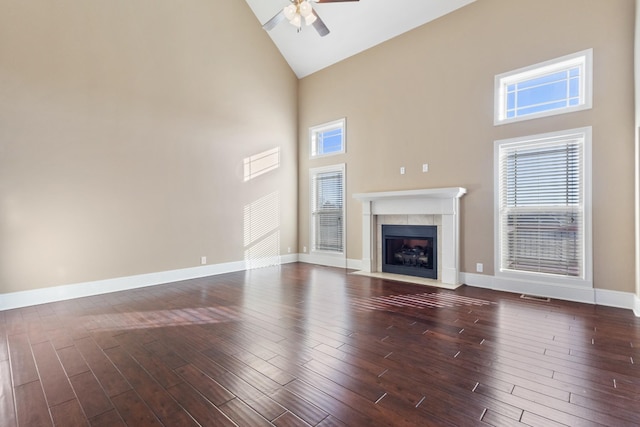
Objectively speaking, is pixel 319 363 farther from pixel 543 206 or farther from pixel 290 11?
pixel 290 11

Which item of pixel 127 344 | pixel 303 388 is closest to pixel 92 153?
pixel 127 344

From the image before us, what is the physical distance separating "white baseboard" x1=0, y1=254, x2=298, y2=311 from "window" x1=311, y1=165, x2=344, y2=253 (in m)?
1.76

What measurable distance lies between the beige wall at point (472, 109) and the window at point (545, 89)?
0.32 ft

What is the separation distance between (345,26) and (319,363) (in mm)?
5801

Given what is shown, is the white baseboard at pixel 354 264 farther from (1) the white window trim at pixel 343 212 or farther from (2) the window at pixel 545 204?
→ (2) the window at pixel 545 204

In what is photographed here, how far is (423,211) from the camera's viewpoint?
5.09 meters

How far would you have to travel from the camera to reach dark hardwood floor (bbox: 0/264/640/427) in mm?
1696

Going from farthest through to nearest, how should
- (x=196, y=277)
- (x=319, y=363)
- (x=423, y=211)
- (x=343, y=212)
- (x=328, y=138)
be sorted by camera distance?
(x=328, y=138) < (x=343, y=212) < (x=196, y=277) < (x=423, y=211) < (x=319, y=363)

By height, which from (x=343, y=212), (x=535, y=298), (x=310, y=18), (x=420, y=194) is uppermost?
(x=310, y=18)

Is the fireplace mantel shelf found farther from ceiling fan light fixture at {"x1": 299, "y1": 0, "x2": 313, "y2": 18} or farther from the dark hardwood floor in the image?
ceiling fan light fixture at {"x1": 299, "y1": 0, "x2": 313, "y2": 18}

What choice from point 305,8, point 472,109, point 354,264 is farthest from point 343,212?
point 305,8

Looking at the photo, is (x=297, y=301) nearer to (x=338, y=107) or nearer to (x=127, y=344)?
(x=127, y=344)

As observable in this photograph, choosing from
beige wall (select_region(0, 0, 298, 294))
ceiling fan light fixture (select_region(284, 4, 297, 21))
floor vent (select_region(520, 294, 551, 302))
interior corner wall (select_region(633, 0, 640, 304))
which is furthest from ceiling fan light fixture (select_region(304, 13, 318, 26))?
floor vent (select_region(520, 294, 551, 302))

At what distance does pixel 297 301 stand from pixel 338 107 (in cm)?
431
